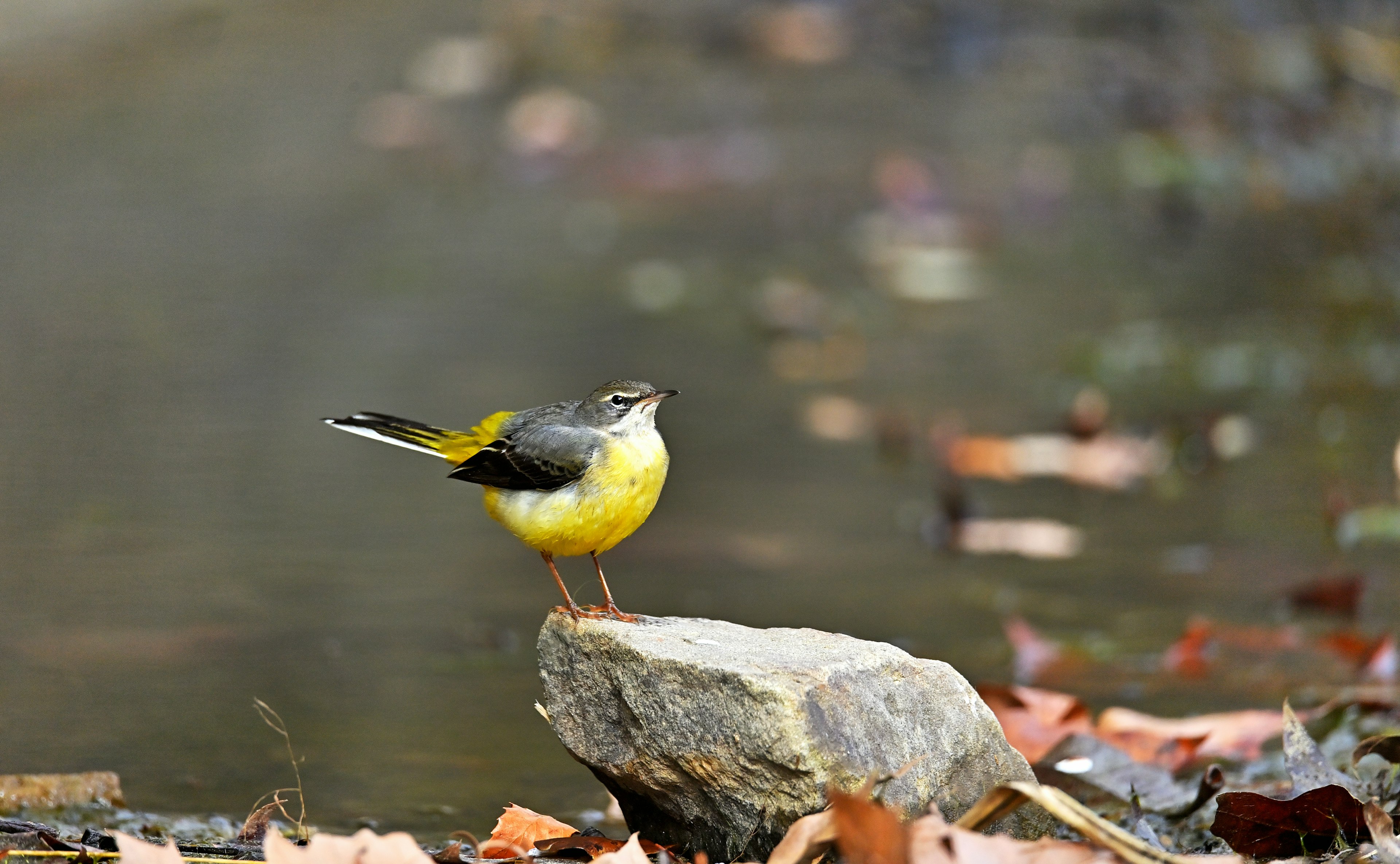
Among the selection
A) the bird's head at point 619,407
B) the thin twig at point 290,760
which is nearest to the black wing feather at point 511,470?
the bird's head at point 619,407

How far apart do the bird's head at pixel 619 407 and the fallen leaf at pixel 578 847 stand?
0.98 meters

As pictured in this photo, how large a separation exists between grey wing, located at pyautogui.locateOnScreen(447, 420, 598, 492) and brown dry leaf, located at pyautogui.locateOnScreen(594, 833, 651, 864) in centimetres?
112

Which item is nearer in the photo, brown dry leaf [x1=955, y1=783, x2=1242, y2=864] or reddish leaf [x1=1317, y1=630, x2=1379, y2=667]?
brown dry leaf [x1=955, y1=783, x2=1242, y2=864]

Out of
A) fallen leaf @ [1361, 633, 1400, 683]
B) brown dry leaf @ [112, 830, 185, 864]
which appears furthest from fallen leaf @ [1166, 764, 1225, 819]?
brown dry leaf @ [112, 830, 185, 864]

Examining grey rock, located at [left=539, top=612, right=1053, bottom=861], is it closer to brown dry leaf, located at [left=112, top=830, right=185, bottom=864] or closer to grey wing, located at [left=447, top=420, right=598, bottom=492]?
grey wing, located at [left=447, top=420, right=598, bottom=492]

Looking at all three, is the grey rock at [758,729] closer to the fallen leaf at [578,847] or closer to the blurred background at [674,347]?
the fallen leaf at [578,847]

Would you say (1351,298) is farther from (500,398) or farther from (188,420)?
(188,420)

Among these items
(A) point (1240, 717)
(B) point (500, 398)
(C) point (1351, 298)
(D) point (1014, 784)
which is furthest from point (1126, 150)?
(D) point (1014, 784)

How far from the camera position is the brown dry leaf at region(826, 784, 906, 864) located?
254 cm

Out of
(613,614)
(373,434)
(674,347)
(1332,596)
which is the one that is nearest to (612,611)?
(613,614)

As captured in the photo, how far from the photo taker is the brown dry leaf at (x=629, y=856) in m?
2.71

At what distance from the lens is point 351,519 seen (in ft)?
20.5

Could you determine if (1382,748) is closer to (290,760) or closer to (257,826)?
(257,826)

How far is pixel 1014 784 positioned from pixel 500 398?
518cm
